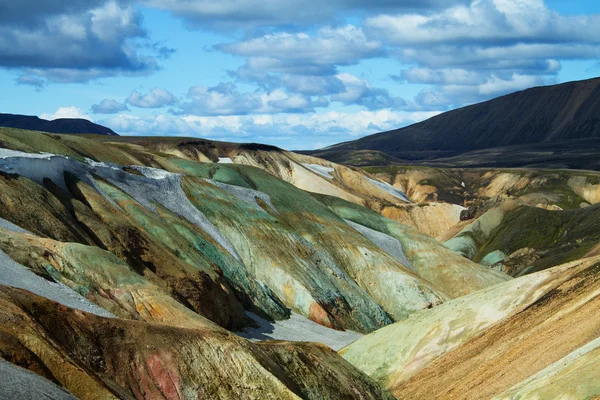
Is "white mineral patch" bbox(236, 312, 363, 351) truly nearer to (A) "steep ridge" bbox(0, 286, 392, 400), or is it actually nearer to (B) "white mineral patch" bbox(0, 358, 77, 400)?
(A) "steep ridge" bbox(0, 286, 392, 400)

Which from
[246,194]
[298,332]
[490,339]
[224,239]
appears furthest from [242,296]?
[490,339]

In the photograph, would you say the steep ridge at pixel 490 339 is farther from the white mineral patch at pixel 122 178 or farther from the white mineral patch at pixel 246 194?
the white mineral patch at pixel 246 194

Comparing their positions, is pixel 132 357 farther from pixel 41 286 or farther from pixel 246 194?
pixel 246 194

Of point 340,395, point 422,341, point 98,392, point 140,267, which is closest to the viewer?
point 98,392

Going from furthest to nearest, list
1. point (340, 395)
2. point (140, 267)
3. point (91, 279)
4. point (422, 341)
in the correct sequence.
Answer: point (140, 267) < point (422, 341) < point (91, 279) < point (340, 395)

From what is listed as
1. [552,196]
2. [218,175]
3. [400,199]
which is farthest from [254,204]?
[552,196]

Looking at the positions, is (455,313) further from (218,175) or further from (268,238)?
(218,175)
